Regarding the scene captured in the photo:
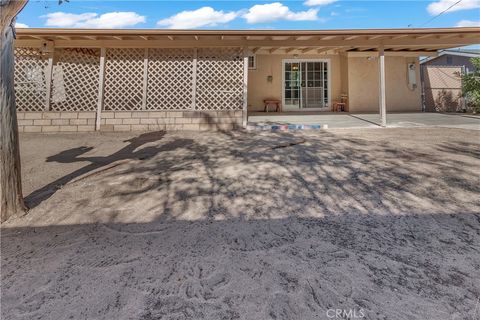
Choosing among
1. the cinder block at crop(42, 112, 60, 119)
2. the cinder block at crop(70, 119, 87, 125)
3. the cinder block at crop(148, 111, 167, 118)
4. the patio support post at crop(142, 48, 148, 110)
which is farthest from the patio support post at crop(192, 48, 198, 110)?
the cinder block at crop(42, 112, 60, 119)

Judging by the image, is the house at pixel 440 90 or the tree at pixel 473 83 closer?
the tree at pixel 473 83

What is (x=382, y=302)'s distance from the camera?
187cm

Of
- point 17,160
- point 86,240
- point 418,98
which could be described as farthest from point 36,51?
point 418,98

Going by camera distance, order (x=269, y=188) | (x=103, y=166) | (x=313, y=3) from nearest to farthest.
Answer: (x=269, y=188)
(x=103, y=166)
(x=313, y=3)

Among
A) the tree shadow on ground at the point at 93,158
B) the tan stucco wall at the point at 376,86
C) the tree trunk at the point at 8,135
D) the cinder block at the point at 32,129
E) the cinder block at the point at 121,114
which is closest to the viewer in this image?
the tree trunk at the point at 8,135

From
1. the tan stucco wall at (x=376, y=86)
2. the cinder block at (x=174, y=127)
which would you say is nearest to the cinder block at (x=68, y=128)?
the cinder block at (x=174, y=127)

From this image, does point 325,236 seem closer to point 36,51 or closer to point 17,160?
point 17,160

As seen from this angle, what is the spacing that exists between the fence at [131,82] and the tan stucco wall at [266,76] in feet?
12.6

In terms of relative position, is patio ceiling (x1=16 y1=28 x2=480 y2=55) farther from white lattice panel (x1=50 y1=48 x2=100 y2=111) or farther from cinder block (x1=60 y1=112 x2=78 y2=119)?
cinder block (x1=60 y1=112 x2=78 y2=119)

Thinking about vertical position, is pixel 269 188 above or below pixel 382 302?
above

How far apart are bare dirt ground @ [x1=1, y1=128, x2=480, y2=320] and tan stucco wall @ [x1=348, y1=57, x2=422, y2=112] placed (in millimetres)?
6918

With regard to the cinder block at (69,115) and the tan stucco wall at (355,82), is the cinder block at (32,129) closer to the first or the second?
the cinder block at (69,115)

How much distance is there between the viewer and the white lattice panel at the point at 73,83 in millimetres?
8023

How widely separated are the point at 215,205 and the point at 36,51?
7.87 m
